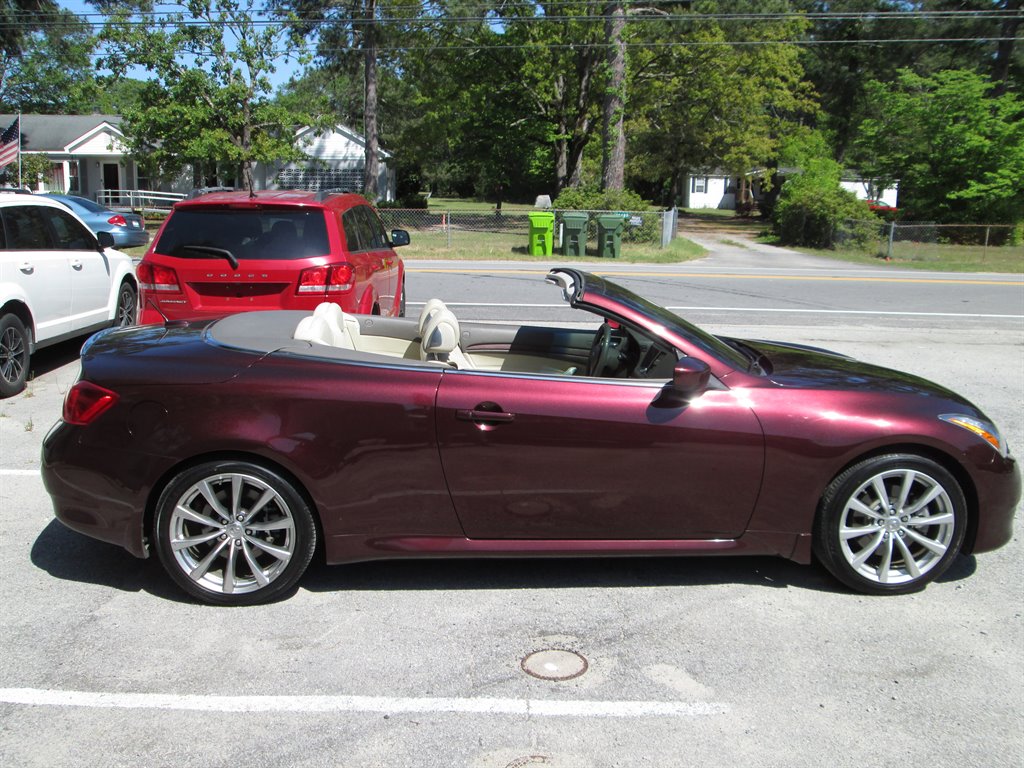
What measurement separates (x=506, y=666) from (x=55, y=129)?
54833 millimetres

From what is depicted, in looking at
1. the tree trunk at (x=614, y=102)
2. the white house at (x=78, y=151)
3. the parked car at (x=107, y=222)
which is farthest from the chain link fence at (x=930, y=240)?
the white house at (x=78, y=151)

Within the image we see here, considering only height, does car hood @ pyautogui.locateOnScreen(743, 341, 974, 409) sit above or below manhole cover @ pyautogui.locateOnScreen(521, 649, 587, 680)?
above

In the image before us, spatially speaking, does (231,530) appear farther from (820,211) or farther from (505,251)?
(820,211)

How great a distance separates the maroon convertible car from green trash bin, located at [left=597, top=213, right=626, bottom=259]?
20.8 meters

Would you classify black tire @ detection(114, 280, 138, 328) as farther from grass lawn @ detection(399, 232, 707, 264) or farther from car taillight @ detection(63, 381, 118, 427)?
grass lawn @ detection(399, 232, 707, 264)

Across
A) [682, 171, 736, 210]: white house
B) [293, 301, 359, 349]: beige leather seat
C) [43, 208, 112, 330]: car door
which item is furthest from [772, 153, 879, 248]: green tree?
[682, 171, 736, 210]: white house

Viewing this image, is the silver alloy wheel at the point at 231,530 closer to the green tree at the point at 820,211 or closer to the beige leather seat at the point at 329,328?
the beige leather seat at the point at 329,328

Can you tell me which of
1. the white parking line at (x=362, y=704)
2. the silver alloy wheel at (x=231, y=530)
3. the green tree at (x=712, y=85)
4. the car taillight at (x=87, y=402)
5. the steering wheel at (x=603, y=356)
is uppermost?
the green tree at (x=712, y=85)

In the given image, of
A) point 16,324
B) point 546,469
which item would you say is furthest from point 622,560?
point 16,324

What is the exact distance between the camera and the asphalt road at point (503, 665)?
3.23 m

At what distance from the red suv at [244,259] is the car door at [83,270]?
75.8 inches

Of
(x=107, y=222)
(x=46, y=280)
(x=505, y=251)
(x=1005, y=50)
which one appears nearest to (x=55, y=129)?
(x=107, y=222)

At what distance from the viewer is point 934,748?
323 centimetres

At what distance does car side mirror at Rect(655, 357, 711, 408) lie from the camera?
13.6 feet
